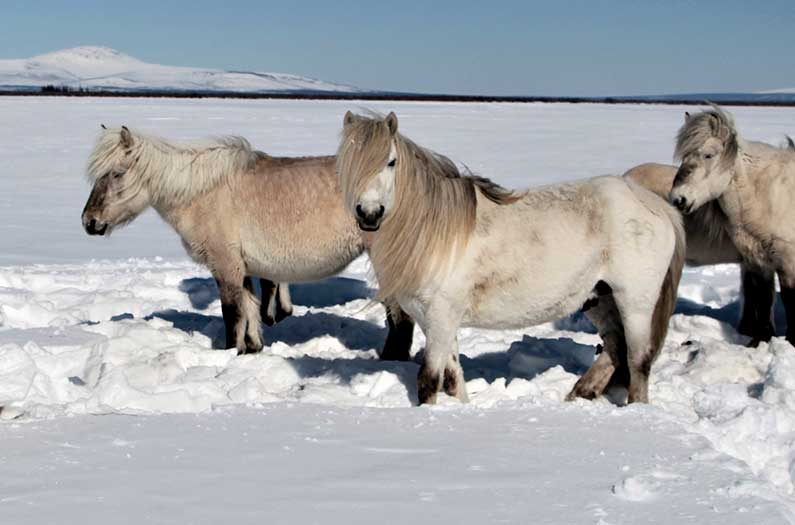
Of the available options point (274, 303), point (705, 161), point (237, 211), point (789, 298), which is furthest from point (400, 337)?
point (789, 298)

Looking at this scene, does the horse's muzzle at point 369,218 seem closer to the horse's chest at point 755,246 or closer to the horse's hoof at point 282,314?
the horse's chest at point 755,246

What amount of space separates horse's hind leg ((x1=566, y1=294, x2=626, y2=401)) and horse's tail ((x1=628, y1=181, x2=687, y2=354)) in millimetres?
229

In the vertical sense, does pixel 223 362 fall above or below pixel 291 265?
below

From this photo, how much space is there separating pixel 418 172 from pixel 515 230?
601 millimetres

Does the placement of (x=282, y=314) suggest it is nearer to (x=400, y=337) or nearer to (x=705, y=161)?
(x=400, y=337)

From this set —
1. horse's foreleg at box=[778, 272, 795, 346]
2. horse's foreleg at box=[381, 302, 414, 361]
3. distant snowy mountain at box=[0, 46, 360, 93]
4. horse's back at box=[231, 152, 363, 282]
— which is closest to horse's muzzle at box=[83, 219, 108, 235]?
horse's back at box=[231, 152, 363, 282]

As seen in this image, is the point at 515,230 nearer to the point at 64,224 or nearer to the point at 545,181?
the point at 64,224

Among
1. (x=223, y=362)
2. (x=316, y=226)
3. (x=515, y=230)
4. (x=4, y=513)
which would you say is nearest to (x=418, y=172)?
(x=515, y=230)

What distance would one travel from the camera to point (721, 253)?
6.82m

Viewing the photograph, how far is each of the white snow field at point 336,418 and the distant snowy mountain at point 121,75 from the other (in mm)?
103649

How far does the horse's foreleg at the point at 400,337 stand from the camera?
20.2 feet

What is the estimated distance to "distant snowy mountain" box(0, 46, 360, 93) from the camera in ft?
379

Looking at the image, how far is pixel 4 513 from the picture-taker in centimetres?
276

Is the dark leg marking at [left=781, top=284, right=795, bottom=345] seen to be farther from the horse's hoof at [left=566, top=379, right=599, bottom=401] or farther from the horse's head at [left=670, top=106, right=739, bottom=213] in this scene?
the horse's hoof at [left=566, top=379, right=599, bottom=401]
